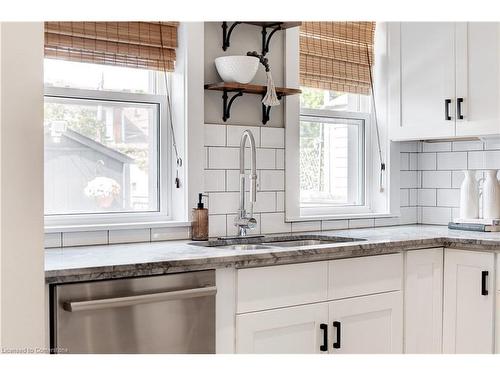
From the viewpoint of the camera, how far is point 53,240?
242 centimetres

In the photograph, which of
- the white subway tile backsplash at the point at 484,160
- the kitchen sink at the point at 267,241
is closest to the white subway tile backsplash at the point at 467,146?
the white subway tile backsplash at the point at 484,160

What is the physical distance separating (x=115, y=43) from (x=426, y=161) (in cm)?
197

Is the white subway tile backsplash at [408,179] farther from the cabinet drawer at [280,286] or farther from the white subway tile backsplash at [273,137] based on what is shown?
the cabinet drawer at [280,286]

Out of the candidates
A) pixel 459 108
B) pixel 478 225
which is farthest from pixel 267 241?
pixel 459 108

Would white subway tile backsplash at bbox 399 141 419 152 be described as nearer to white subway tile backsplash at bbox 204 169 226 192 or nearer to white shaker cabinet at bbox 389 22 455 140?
white shaker cabinet at bbox 389 22 455 140

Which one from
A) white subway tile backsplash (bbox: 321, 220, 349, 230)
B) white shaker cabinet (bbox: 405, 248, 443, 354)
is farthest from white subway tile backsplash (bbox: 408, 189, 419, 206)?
white shaker cabinet (bbox: 405, 248, 443, 354)

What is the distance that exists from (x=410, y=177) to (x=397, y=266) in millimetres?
1115

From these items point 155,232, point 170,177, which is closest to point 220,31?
point 170,177

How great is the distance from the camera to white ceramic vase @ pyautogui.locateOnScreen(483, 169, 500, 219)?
10.4 ft

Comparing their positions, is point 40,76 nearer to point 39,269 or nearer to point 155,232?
point 39,269

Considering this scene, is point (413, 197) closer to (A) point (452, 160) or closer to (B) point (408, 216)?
(B) point (408, 216)

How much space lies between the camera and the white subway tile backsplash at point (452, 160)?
349cm

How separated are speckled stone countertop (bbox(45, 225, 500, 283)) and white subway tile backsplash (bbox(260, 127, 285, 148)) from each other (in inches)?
20.9

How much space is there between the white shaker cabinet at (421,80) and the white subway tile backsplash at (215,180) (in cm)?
112
